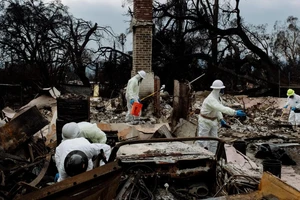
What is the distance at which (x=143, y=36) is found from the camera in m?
13.7

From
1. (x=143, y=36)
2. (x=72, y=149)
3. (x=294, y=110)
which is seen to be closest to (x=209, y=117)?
(x=72, y=149)

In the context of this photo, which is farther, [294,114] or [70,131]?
[294,114]

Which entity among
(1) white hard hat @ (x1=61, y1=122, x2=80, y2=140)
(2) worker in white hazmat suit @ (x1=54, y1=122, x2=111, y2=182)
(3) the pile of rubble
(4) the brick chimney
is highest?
(4) the brick chimney

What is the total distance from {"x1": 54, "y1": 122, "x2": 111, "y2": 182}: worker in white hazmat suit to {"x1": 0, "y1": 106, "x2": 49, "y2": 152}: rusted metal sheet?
8.57 feet

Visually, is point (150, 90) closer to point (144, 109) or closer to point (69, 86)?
point (144, 109)

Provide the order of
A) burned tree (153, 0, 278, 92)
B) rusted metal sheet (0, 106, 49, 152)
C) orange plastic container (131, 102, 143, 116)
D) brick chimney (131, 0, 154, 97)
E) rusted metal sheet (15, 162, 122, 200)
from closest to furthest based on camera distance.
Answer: rusted metal sheet (15, 162, 122, 200) → rusted metal sheet (0, 106, 49, 152) → orange plastic container (131, 102, 143, 116) → brick chimney (131, 0, 154, 97) → burned tree (153, 0, 278, 92)

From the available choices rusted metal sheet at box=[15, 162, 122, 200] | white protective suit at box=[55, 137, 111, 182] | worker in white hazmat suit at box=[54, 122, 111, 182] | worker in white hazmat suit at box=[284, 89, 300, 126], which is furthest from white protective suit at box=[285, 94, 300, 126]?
rusted metal sheet at box=[15, 162, 122, 200]

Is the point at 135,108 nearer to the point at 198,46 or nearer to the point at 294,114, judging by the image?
the point at 294,114

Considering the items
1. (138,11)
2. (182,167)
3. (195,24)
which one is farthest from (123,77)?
(182,167)

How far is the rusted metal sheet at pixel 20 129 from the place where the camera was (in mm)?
6852

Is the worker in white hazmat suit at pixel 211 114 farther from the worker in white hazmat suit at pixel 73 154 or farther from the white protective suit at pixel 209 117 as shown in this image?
the worker in white hazmat suit at pixel 73 154

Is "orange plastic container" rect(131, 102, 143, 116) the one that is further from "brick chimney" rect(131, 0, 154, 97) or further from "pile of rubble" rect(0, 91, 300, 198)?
"brick chimney" rect(131, 0, 154, 97)

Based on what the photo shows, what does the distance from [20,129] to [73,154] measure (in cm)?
354

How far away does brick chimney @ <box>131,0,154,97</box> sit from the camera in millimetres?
13602
